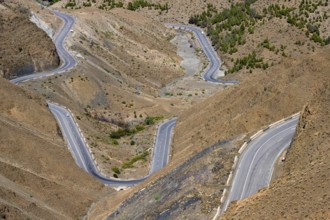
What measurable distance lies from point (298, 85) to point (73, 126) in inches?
934

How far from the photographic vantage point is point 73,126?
65438 mm

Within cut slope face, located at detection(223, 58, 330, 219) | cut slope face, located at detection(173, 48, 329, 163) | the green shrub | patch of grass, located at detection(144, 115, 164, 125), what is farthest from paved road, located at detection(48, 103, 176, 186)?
cut slope face, located at detection(223, 58, 330, 219)

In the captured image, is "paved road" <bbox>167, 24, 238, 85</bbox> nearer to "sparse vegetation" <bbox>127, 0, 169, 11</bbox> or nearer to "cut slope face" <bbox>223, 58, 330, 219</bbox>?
"sparse vegetation" <bbox>127, 0, 169, 11</bbox>

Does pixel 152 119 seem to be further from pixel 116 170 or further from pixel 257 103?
pixel 257 103

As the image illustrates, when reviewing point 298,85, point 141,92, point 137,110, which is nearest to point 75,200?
point 298,85

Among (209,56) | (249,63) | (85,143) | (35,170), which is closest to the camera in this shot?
(35,170)

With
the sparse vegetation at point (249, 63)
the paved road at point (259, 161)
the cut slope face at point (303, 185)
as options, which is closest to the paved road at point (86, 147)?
the paved road at point (259, 161)

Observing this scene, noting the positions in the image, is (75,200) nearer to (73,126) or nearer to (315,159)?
(73,126)

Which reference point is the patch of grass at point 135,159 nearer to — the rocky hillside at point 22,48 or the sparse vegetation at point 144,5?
the rocky hillside at point 22,48

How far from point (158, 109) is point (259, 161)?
121ft

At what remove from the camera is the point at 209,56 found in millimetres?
107188

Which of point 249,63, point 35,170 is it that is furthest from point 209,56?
point 35,170

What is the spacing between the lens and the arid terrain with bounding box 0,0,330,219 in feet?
125

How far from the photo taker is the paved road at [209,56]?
3729 inches
